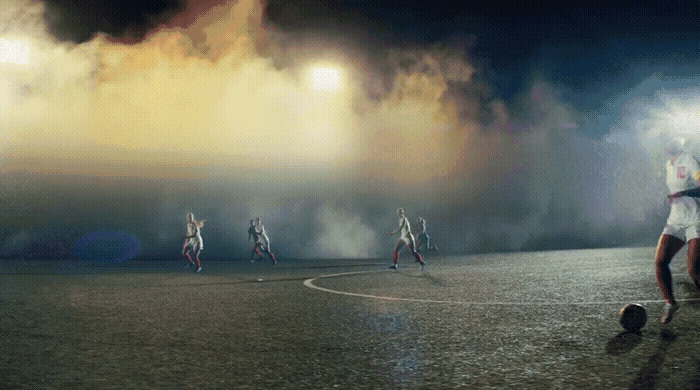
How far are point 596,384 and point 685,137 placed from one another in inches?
169

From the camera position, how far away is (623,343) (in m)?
6.55

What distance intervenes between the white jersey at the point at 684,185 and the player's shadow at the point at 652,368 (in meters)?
1.63

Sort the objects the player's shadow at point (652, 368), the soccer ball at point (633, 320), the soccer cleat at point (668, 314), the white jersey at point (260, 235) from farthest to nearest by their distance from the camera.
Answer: the white jersey at point (260, 235) < the soccer cleat at point (668, 314) < the soccer ball at point (633, 320) < the player's shadow at point (652, 368)

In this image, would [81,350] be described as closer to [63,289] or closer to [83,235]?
[63,289]

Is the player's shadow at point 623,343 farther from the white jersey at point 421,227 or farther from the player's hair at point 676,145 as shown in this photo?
the white jersey at point 421,227

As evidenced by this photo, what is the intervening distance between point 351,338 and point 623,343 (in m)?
2.65

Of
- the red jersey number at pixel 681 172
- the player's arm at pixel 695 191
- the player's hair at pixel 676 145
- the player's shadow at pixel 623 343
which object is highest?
the player's hair at pixel 676 145

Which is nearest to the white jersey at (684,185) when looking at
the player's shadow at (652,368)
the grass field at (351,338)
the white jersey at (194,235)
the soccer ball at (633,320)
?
the grass field at (351,338)

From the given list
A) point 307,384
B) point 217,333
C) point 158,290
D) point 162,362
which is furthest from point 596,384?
point 158,290

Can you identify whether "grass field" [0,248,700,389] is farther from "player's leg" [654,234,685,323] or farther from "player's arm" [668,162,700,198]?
"player's arm" [668,162,700,198]

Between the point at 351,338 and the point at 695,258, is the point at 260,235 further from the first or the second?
the point at 695,258

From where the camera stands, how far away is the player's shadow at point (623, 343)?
6184mm

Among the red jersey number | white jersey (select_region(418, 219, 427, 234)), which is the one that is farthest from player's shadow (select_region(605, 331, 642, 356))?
white jersey (select_region(418, 219, 427, 234))

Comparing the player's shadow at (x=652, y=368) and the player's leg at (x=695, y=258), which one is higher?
the player's leg at (x=695, y=258)
